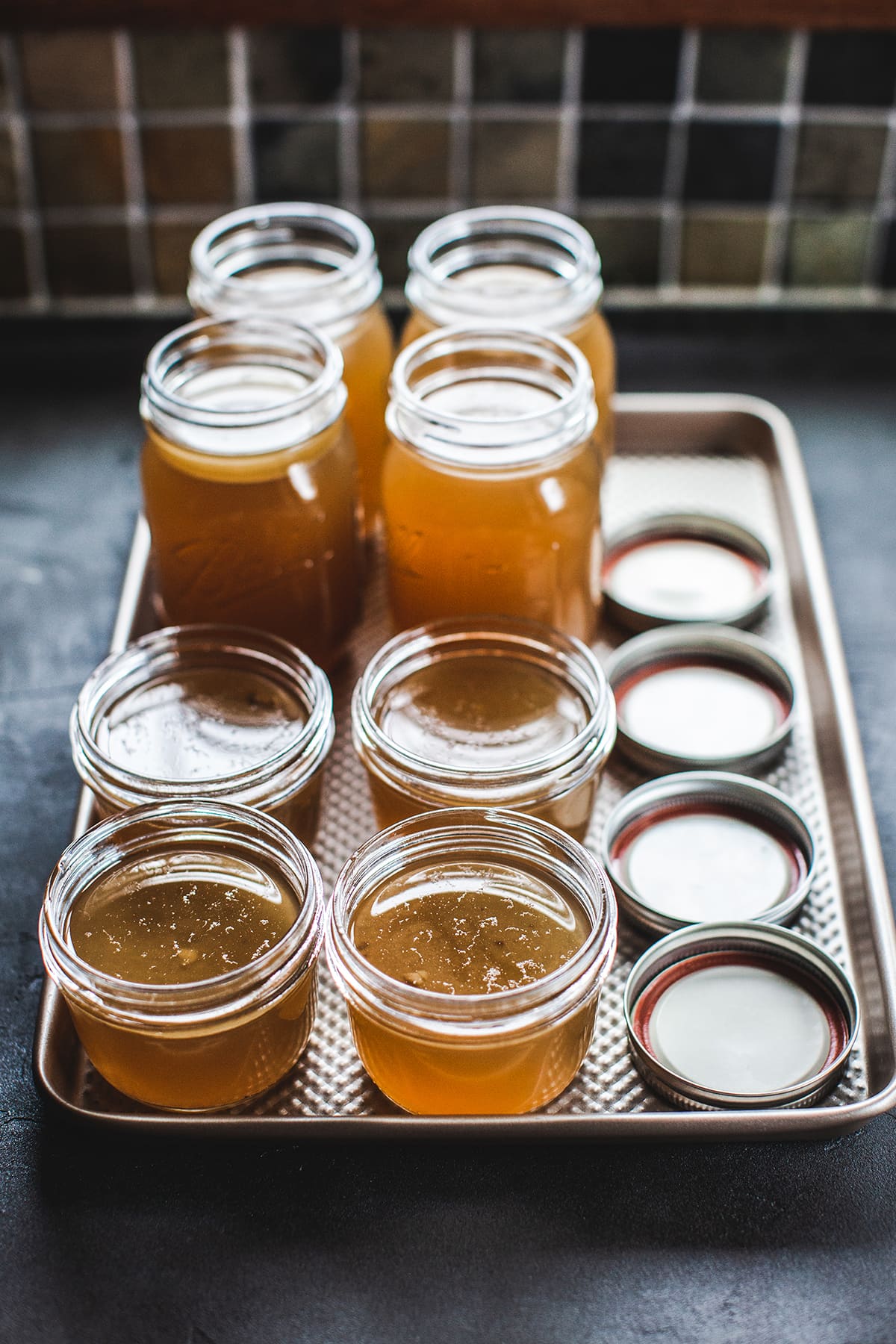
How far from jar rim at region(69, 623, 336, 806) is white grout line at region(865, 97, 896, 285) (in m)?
0.94

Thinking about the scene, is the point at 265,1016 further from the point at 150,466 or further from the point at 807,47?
the point at 807,47

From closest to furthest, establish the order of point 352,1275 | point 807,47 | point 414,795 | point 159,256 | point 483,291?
1. point 352,1275
2. point 414,795
3. point 483,291
4. point 807,47
5. point 159,256

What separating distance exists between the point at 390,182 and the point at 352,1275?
116 centimetres

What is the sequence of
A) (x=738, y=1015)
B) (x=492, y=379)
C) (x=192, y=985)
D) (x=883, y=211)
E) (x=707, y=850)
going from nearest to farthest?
(x=192, y=985), (x=738, y=1015), (x=707, y=850), (x=492, y=379), (x=883, y=211)

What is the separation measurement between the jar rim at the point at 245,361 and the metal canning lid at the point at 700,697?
12.0 inches

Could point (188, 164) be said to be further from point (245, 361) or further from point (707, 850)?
point (707, 850)

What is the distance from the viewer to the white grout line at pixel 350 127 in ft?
4.82

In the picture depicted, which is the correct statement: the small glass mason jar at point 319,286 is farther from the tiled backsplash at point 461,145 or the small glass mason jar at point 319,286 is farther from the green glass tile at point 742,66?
the green glass tile at point 742,66

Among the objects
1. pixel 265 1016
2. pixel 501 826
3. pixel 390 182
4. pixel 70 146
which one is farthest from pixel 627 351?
pixel 265 1016

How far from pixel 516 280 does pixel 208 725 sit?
19.8 inches

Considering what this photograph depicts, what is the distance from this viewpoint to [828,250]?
1.59 meters

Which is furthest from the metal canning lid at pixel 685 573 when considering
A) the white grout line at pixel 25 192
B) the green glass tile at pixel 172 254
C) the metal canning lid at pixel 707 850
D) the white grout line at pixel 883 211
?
the white grout line at pixel 25 192

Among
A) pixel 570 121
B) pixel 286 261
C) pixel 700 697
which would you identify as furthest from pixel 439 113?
pixel 700 697

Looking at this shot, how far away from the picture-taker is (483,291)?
44.1 inches
